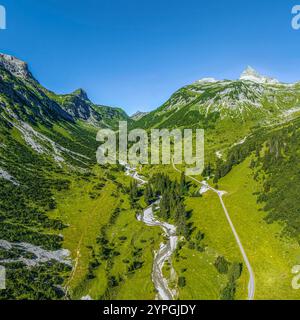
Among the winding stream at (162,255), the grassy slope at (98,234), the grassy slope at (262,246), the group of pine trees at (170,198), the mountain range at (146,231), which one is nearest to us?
the grassy slope at (262,246)

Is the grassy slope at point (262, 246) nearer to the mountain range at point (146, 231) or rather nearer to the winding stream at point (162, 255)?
the mountain range at point (146, 231)

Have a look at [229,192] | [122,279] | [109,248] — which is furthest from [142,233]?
[229,192]

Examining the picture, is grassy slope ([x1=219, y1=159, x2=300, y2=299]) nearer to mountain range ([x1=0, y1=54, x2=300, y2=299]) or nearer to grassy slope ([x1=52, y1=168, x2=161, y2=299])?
mountain range ([x1=0, y1=54, x2=300, y2=299])

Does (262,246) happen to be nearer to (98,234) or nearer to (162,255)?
(162,255)

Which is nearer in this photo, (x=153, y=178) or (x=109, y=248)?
(x=109, y=248)

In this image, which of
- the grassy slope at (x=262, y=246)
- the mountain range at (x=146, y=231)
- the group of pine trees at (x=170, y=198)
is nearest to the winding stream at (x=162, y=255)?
the mountain range at (x=146, y=231)

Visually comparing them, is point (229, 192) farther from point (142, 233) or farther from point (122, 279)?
point (122, 279)
